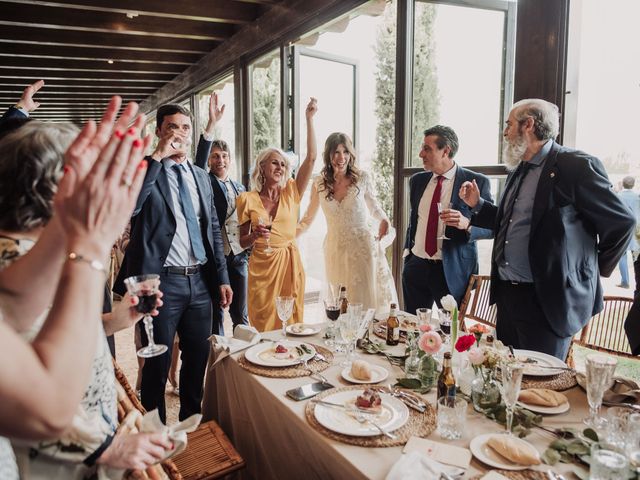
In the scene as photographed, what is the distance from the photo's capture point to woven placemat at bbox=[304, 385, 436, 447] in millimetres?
1073

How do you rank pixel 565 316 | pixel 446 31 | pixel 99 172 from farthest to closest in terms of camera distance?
pixel 446 31
pixel 565 316
pixel 99 172

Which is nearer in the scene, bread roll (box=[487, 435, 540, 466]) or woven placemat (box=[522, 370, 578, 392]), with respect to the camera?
bread roll (box=[487, 435, 540, 466])

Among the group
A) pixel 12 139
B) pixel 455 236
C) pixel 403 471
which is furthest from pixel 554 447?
pixel 455 236

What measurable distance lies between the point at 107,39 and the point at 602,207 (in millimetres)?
5229

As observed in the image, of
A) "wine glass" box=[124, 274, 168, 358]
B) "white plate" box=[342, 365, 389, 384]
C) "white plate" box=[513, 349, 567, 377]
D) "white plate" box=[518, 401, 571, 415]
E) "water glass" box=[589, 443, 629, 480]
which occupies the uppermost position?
"wine glass" box=[124, 274, 168, 358]

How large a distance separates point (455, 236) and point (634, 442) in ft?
5.71

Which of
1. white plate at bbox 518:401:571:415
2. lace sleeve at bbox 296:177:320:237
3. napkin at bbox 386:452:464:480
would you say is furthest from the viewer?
lace sleeve at bbox 296:177:320:237

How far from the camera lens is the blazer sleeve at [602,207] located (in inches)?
Result: 70.4

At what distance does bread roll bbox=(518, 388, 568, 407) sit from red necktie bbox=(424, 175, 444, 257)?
4.93 feet

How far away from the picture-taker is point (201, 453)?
4.83 ft

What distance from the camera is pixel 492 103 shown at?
9.23ft

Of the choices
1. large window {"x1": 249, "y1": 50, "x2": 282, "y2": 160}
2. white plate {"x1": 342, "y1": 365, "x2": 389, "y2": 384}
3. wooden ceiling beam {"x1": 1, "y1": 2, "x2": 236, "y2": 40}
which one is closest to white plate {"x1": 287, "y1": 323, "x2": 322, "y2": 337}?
white plate {"x1": 342, "y1": 365, "x2": 389, "y2": 384}

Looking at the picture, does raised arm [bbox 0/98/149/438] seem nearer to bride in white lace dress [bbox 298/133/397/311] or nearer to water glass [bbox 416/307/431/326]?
water glass [bbox 416/307/431/326]

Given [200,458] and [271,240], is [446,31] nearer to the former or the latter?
[271,240]
